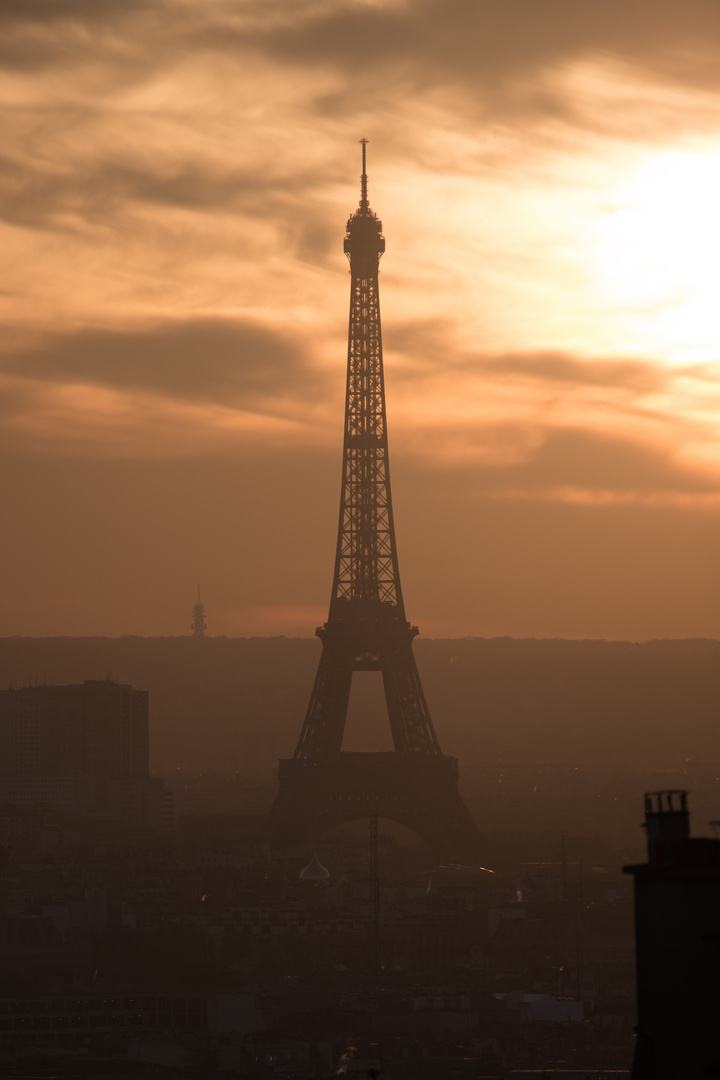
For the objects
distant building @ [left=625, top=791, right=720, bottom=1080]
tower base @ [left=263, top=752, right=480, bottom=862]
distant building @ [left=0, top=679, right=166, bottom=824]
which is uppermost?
distant building @ [left=0, top=679, right=166, bottom=824]

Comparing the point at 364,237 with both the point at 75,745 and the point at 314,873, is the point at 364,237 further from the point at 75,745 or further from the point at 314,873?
the point at 75,745

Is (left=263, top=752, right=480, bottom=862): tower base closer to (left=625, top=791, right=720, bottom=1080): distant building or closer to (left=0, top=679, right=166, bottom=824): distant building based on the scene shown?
(left=0, top=679, right=166, bottom=824): distant building

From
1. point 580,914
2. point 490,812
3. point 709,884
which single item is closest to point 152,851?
point 490,812

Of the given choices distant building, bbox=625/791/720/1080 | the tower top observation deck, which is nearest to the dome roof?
the tower top observation deck

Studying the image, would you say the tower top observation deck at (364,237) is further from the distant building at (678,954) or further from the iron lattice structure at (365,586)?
the distant building at (678,954)

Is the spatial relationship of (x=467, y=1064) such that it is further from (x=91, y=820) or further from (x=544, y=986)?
(x=91, y=820)

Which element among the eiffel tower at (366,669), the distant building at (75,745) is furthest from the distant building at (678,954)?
the distant building at (75,745)
